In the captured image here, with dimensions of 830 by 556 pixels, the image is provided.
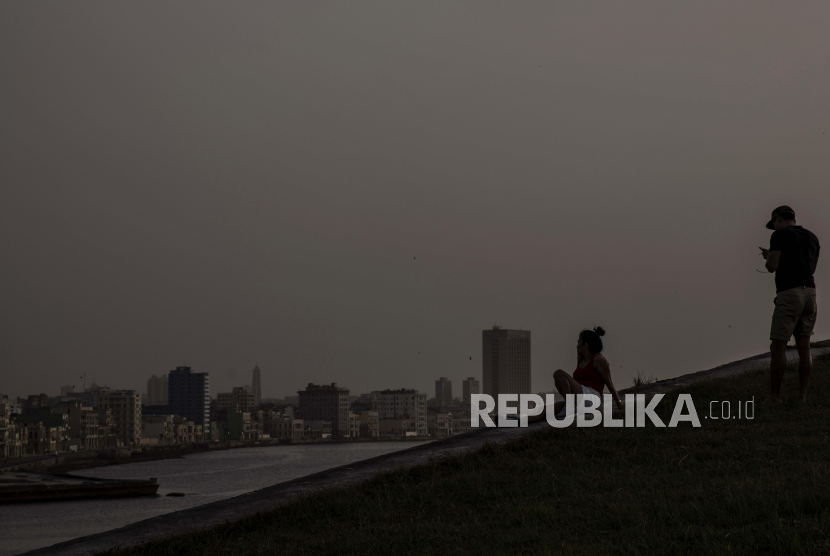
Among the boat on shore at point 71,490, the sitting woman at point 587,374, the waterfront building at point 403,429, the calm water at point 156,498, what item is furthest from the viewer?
the waterfront building at point 403,429

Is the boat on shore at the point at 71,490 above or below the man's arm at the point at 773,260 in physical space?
below

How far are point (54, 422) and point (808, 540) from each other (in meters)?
154

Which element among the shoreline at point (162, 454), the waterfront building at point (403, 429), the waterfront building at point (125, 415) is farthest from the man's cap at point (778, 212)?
the waterfront building at point (403, 429)

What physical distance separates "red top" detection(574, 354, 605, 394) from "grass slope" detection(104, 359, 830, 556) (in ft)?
4.80

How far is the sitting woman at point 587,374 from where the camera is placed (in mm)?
7797

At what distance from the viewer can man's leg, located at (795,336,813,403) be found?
22.6ft

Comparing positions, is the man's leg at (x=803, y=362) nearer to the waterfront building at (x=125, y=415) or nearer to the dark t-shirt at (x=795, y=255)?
the dark t-shirt at (x=795, y=255)

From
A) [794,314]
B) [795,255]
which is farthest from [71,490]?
[795,255]

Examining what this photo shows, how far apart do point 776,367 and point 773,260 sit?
1.05 m

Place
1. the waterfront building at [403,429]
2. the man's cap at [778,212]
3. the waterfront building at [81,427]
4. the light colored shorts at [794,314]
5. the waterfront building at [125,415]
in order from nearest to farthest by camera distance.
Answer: the light colored shorts at [794,314] → the man's cap at [778,212] → the waterfront building at [81,427] → the waterfront building at [125,415] → the waterfront building at [403,429]

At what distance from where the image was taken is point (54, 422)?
138000mm

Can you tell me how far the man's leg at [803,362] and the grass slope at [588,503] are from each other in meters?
0.70

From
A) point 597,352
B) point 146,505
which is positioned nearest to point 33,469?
point 146,505

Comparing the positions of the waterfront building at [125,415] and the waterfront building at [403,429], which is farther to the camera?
the waterfront building at [403,429]
